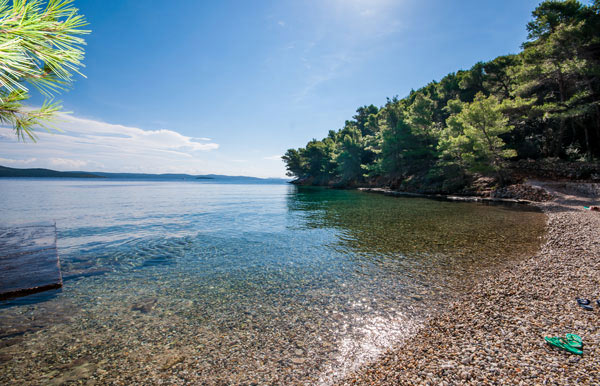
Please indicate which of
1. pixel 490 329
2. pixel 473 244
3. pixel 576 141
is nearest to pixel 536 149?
pixel 576 141

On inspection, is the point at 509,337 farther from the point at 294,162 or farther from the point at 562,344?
the point at 294,162

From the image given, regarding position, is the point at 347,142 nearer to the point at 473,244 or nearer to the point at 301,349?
the point at 473,244

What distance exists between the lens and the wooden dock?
7.52 metres

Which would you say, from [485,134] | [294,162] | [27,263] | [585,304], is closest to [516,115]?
[485,134]

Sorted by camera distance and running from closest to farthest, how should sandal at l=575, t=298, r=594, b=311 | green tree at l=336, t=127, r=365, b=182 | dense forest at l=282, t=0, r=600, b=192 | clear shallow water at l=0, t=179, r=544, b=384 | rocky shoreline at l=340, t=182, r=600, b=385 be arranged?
rocky shoreline at l=340, t=182, r=600, b=385, clear shallow water at l=0, t=179, r=544, b=384, sandal at l=575, t=298, r=594, b=311, dense forest at l=282, t=0, r=600, b=192, green tree at l=336, t=127, r=365, b=182

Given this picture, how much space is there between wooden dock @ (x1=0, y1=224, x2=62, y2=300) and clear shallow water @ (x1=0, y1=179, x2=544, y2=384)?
417 mm

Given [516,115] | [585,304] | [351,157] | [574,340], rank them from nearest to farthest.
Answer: [574,340], [585,304], [516,115], [351,157]

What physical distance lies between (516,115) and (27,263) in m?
49.7

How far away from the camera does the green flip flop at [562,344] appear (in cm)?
394

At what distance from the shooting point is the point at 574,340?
4.20 meters

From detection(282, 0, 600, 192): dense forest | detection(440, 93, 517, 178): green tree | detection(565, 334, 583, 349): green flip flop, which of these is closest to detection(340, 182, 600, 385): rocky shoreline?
detection(565, 334, 583, 349): green flip flop

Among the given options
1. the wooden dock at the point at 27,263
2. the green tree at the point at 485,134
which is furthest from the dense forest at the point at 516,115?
the wooden dock at the point at 27,263

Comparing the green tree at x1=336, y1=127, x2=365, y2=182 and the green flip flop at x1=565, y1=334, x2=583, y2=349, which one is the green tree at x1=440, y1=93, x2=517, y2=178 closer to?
the green flip flop at x1=565, y1=334, x2=583, y2=349

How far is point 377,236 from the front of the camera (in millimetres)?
14836
